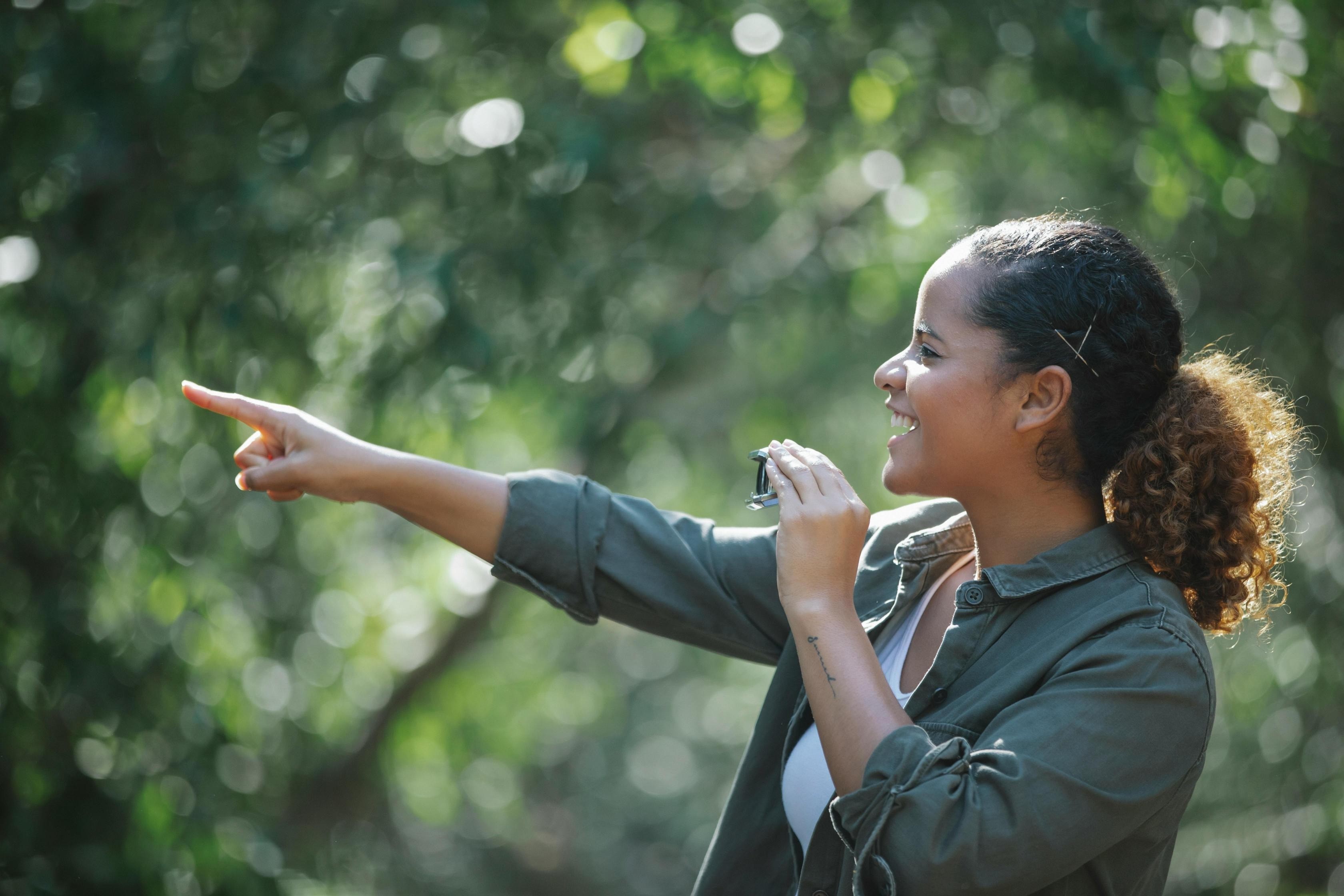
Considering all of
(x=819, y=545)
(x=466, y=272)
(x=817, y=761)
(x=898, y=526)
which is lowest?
(x=466, y=272)

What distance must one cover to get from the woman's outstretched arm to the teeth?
59 centimetres

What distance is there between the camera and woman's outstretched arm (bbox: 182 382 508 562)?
1.66 meters

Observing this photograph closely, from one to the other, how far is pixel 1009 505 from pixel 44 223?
7.66 feet

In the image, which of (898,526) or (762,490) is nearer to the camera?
(762,490)

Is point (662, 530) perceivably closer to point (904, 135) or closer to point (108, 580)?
point (108, 580)

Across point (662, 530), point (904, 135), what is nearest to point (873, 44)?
point (904, 135)

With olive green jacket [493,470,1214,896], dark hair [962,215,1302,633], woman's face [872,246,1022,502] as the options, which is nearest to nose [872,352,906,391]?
woman's face [872,246,1022,502]

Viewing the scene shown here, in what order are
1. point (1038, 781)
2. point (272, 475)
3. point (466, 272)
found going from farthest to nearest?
point (466, 272), point (272, 475), point (1038, 781)

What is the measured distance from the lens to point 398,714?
192 inches

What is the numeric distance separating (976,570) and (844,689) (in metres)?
0.40

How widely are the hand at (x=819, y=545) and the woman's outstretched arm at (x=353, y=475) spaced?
52cm

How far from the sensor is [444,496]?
5.57 feet

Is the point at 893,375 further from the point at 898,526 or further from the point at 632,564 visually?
the point at 632,564

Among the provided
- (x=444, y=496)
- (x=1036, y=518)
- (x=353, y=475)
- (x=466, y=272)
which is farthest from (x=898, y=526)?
(x=466, y=272)
